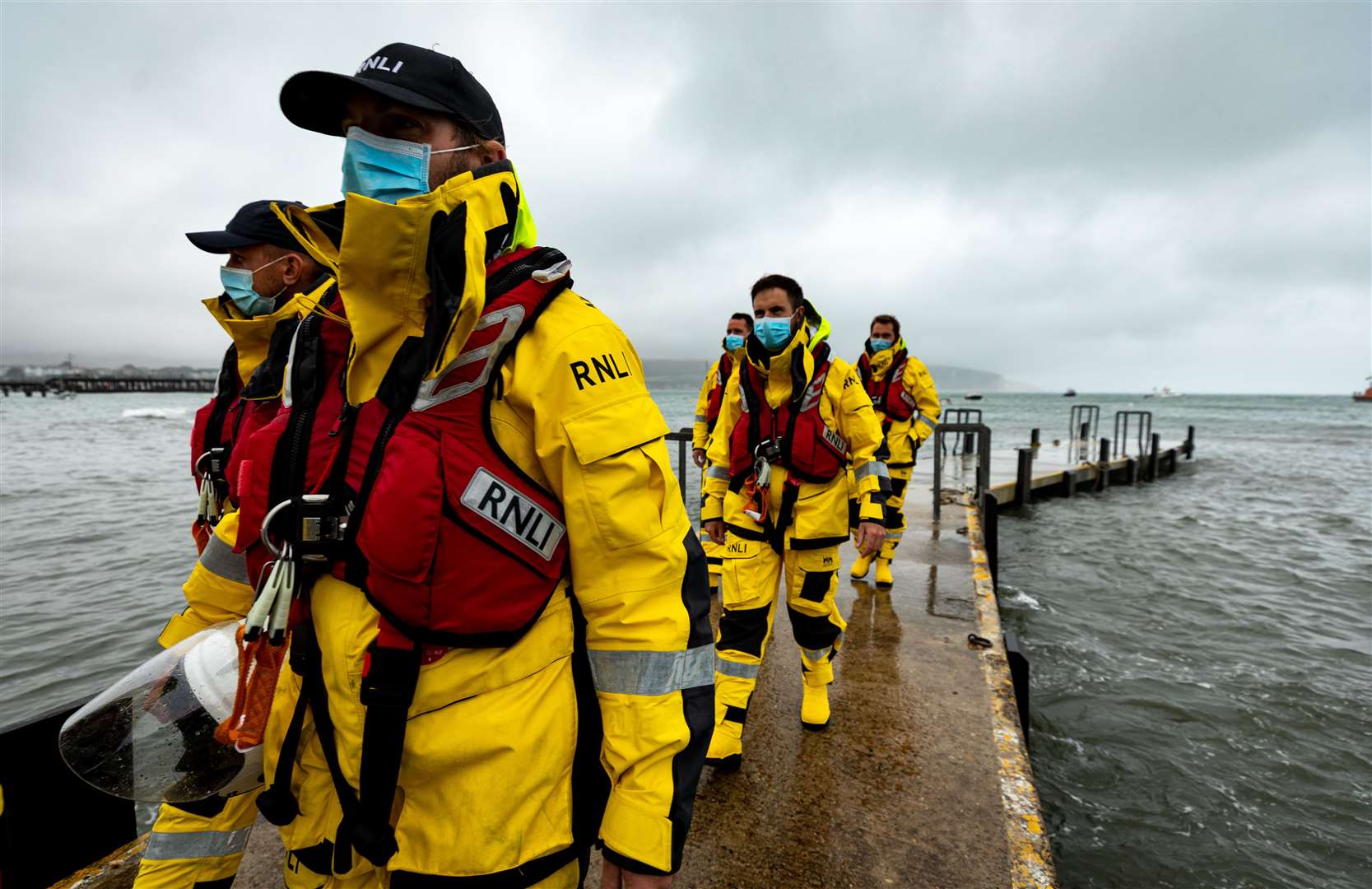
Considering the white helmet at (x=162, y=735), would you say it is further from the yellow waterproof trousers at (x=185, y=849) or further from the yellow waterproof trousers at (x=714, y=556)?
the yellow waterproof trousers at (x=714, y=556)

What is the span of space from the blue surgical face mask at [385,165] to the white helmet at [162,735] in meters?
1.14

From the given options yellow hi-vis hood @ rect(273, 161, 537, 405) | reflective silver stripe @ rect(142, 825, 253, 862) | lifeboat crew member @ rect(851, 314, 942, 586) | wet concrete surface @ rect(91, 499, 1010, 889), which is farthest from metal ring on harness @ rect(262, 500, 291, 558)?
lifeboat crew member @ rect(851, 314, 942, 586)

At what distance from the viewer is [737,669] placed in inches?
135

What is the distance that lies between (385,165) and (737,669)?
284 cm

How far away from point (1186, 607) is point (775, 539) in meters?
7.42

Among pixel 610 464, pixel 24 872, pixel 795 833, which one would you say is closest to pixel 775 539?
pixel 795 833

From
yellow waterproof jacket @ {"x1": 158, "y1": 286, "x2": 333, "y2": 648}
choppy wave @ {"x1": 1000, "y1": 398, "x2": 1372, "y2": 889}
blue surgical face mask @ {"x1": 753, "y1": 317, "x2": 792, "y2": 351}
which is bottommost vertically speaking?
choppy wave @ {"x1": 1000, "y1": 398, "x2": 1372, "y2": 889}

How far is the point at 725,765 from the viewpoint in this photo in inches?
129

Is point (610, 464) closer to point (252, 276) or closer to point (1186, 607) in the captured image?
point (252, 276)

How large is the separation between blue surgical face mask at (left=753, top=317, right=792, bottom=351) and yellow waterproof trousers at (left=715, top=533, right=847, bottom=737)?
107 centimetres

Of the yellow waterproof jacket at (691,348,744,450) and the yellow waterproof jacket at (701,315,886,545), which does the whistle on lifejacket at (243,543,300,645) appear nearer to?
the yellow waterproof jacket at (701,315,886,545)

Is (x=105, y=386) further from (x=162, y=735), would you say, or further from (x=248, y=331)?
(x=162, y=735)

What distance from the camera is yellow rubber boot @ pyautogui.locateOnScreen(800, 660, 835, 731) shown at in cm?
366

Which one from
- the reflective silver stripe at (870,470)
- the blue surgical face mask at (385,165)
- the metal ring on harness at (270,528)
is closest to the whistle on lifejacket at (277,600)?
the metal ring on harness at (270,528)
